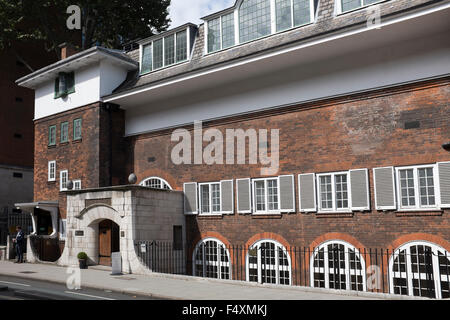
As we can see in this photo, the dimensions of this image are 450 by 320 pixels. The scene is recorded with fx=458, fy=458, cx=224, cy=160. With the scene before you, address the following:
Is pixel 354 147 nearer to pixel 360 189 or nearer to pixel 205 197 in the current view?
pixel 360 189

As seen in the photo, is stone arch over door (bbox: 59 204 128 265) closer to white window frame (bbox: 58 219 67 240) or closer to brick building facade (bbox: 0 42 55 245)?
white window frame (bbox: 58 219 67 240)

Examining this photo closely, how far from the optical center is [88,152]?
2278 cm

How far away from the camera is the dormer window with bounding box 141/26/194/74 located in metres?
21.4

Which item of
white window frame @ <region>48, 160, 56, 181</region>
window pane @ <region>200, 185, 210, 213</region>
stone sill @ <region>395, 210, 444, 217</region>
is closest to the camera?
stone sill @ <region>395, 210, 444, 217</region>

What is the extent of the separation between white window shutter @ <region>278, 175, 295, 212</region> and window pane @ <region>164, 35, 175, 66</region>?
847 centimetres

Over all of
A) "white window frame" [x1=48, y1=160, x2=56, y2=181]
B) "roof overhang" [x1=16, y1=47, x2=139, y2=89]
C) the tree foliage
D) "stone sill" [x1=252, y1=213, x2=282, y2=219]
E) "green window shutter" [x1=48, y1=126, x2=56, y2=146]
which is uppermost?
the tree foliage

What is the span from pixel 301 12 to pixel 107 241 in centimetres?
1286

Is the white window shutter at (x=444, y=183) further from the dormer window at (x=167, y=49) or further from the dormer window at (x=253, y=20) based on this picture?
the dormer window at (x=167, y=49)

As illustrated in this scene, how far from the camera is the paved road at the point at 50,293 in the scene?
40.1 ft

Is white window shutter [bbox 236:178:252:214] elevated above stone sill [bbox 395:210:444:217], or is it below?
above

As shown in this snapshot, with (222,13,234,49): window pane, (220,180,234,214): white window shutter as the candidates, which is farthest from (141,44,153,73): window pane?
(220,180,234,214): white window shutter

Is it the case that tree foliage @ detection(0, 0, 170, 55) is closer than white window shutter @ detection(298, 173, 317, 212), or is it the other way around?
white window shutter @ detection(298, 173, 317, 212)

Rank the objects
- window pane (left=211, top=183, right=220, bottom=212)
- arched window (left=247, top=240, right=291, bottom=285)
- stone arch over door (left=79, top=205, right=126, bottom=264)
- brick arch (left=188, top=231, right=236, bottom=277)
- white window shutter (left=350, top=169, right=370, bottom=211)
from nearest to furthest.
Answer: white window shutter (left=350, top=169, right=370, bottom=211)
arched window (left=247, top=240, right=291, bottom=285)
brick arch (left=188, top=231, right=236, bottom=277)
stone arch over door (left=79, top=205, right=126, bottom=264)
window pane (left=211, top=183, right=220, bottom=212)

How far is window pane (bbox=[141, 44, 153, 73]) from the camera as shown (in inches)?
898
